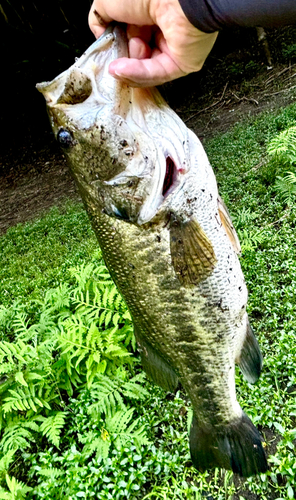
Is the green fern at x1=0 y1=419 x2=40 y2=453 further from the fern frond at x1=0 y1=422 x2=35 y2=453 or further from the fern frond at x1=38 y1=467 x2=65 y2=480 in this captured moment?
the fern frond at x1=38 y1=467 x2=65 y2=480

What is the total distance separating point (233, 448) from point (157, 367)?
1.64ft

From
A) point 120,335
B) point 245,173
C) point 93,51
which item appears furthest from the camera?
point 245,173

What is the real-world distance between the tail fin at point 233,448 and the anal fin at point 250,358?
242mm

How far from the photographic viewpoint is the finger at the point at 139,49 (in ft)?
4.68

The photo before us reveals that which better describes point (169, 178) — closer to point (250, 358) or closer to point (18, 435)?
point (250, 358)

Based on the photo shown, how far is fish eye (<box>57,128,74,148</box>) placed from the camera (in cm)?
165

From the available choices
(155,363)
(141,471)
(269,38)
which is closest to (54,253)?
(141,471)

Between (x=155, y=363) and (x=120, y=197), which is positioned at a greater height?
(x=120, y=197)

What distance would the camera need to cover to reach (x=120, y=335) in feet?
11.5

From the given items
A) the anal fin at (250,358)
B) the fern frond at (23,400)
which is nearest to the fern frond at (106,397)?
the fern frond at (23,400)

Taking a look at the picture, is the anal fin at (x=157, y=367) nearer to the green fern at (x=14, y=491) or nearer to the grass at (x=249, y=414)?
the grass at (x=249, y=414)

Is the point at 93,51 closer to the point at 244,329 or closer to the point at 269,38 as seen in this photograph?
the point at 244,329

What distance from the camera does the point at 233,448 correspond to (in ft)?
6.50

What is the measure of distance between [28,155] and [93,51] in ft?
38.0
